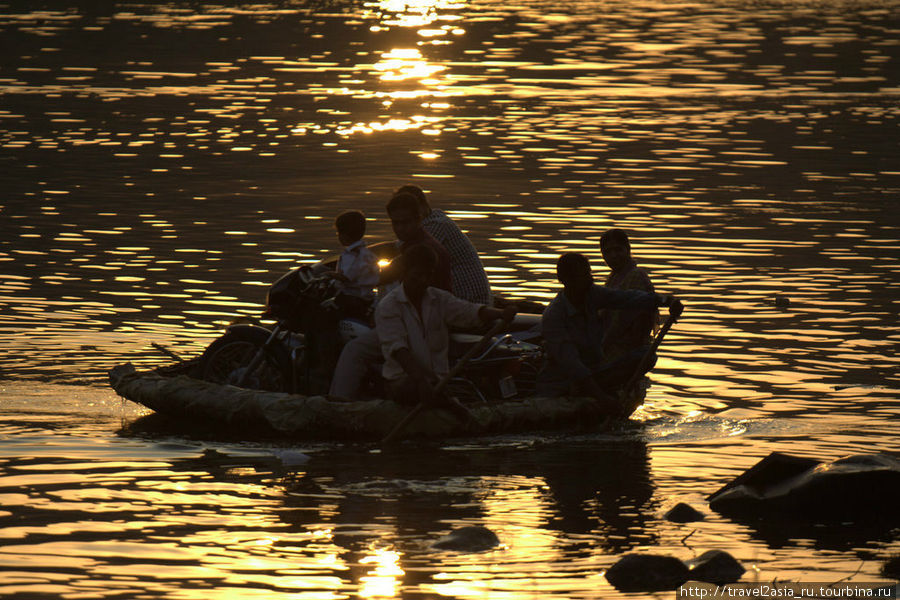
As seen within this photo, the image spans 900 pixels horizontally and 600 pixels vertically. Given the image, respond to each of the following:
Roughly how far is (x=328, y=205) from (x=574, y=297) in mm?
11928

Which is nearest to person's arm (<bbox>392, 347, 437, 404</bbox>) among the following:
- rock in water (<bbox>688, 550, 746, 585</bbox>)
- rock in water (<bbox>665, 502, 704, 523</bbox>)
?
rock in water (<bbox>665, 502, 704, 523</bbox>)

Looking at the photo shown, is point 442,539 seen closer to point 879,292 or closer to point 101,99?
point 879,292

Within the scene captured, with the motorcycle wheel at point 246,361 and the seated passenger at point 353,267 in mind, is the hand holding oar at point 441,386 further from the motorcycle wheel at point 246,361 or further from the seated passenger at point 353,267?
the motorcycle wheel at point 246,361

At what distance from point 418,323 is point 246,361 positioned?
1710mm

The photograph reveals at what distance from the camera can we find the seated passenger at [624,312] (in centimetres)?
1256

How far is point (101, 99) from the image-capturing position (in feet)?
121

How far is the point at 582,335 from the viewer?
12289mm

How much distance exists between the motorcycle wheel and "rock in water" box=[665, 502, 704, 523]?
3458 mm

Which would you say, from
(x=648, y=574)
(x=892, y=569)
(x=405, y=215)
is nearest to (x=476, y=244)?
(x=405, y=215)

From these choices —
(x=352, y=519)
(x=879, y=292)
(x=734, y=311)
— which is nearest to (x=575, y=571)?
(x=352, y=519)

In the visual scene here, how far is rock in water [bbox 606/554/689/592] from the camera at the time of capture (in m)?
8.73

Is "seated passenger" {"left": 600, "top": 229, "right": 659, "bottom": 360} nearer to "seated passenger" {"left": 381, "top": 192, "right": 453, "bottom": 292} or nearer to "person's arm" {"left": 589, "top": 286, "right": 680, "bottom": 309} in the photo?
"person's arm" {"left": 589, "top": 286, "right": 680, "bottom": 309}

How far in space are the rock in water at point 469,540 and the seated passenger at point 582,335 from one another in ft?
8.92

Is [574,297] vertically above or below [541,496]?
above
